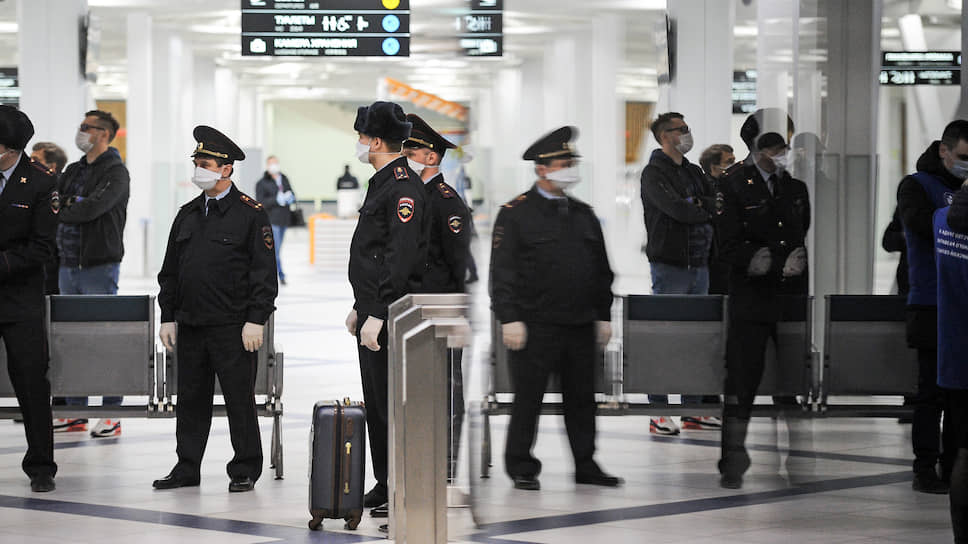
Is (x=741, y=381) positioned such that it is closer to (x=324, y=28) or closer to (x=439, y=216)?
(x=439, y=216)

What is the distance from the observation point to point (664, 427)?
26.6ft

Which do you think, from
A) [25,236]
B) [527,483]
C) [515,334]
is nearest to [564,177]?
[515,334]

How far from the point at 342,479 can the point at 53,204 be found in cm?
200

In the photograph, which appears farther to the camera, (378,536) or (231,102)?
(231,102)

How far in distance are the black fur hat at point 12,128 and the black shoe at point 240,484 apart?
1795mm

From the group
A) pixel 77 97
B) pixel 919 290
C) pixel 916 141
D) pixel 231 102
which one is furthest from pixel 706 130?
pixel 231 102

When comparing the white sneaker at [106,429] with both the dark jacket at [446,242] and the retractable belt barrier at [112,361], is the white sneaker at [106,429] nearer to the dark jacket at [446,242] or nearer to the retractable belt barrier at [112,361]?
the retractable belt barrier at [112,361]

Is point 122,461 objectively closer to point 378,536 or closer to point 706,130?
point 378,536

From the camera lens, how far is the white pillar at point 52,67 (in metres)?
10.7

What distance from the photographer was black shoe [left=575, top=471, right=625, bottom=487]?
18.8 feet

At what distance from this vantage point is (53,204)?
6.49 metres

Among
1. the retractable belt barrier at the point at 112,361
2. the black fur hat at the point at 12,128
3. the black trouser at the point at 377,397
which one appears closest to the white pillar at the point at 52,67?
the retractable belt barrier at the point at 112,361

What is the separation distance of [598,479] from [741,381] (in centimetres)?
94

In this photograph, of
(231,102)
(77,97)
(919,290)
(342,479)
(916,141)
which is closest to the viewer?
(342,479)
